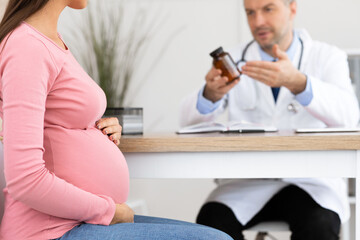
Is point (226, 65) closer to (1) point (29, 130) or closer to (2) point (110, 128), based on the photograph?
(2) point (110, 128)

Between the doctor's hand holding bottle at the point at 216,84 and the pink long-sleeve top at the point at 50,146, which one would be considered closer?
the pink long-sleeve top at the point at 50,146

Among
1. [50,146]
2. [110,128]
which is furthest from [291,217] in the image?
[50,146]

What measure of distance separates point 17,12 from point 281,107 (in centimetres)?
140

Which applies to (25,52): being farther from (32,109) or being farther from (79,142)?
(79,142)

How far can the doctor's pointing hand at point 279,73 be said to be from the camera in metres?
1.89

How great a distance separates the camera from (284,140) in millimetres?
1339

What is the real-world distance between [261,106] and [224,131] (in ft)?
2.27

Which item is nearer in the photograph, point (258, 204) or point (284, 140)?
point (284, 140)

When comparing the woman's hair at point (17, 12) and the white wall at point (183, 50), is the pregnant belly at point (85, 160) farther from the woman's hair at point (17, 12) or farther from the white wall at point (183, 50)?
the white wall at point (183, 50)

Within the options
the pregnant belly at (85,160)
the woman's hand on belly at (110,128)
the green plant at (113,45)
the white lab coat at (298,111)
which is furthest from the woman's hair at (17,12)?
the green plant at (113,45)

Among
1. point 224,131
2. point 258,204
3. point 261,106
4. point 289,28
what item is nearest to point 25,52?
point 224,131

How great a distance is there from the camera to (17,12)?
1074 millimetres

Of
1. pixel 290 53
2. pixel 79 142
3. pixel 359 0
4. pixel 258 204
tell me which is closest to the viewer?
pixel 79 142

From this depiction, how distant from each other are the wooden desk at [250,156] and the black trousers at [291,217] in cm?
41
